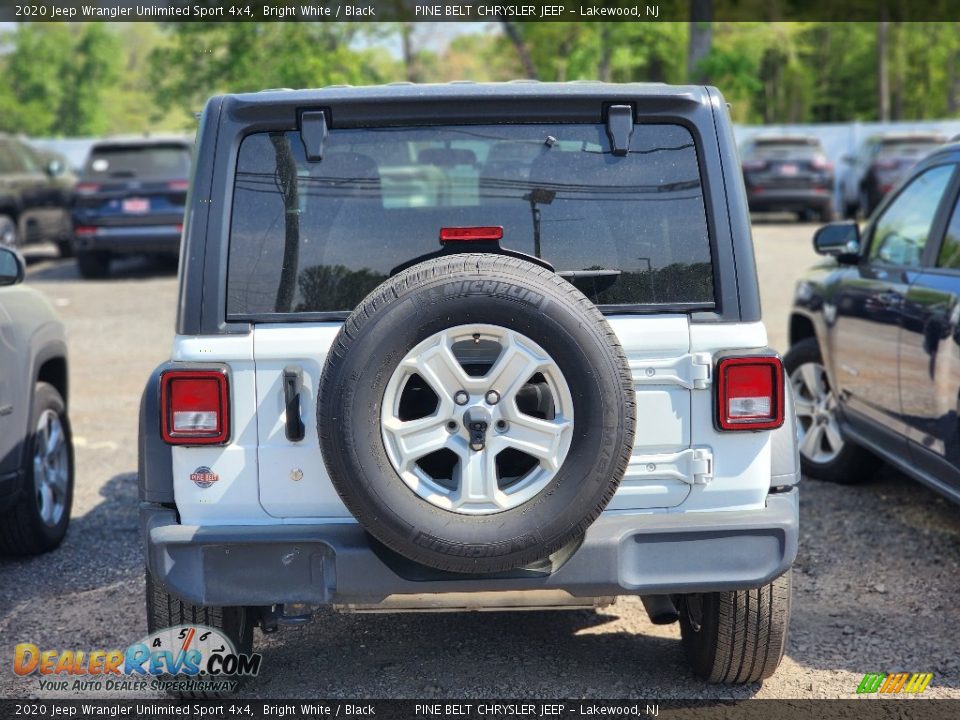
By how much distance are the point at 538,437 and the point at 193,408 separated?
38.7 inches

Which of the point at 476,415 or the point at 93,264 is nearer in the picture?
the point at 476,415


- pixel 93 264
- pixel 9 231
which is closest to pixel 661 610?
pixel 93 264

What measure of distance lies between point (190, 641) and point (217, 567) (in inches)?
20.1

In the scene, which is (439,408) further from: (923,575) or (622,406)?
(923,575)

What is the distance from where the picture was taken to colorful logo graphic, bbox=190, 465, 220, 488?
3289 mm

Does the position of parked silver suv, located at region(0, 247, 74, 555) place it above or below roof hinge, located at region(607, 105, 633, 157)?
below

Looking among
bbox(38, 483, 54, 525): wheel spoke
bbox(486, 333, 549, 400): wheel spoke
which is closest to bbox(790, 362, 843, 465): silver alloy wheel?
bbox(486, 333, 549, 400): wheel spoke

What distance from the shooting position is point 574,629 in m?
4.32

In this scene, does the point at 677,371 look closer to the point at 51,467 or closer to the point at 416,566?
the point at 416,566

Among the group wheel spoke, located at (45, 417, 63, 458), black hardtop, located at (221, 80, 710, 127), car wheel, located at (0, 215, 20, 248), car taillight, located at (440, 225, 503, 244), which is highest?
black hardtop, located at (221, 80, 710, 127)

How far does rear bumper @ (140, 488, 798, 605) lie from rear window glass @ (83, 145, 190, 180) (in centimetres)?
1267

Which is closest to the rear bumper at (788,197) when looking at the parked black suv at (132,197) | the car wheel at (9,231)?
the parked black suv at (132,197)

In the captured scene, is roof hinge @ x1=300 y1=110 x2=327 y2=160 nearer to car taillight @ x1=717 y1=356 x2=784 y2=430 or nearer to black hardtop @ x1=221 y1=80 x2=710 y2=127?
black hardtop @ x1=221 y1=80 x2=710 y2=127

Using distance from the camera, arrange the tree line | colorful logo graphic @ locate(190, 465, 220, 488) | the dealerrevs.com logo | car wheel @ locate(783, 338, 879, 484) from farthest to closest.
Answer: the tree line
car wheel @ locate(783, 338, 879, 484)
the dealerrevs.com logo
colorful logo graphic @ locate(190, 465, 220, 488)
